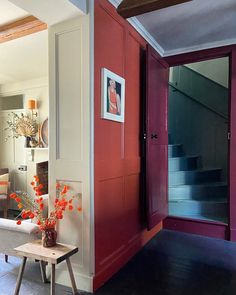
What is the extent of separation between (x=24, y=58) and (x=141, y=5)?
93.5 inches

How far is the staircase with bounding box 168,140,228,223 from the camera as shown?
3553 mm

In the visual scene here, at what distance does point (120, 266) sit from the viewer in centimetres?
238

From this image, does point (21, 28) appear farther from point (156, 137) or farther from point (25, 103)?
point (25, 103)

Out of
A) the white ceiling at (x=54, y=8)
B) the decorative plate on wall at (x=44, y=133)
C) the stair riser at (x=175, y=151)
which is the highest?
the white ceiling at (x=54, y=8)

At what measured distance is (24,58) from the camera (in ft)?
11.5

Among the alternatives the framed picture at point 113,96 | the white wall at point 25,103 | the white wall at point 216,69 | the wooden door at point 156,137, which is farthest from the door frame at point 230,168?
the white wall at point 25,103

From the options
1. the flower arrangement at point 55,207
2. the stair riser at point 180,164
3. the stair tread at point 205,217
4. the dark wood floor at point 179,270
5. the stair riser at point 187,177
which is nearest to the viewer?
the flower arrangement at point 55,207

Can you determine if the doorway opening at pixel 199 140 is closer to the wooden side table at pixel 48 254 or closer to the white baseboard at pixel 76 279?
the white baseboard at pixel 76 279

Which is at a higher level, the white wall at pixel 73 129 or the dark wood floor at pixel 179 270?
the white wall at pixel 73 129

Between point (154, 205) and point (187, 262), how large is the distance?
71cm

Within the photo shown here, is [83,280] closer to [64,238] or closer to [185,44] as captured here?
[64,238]

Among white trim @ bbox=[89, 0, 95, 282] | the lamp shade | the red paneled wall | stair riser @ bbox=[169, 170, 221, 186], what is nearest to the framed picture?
the red paneled wall

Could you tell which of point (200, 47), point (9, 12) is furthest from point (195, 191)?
point (9, 12)

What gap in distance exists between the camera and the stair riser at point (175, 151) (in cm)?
446
